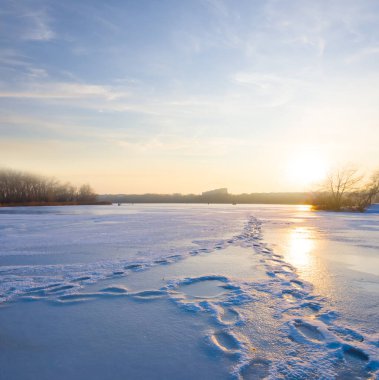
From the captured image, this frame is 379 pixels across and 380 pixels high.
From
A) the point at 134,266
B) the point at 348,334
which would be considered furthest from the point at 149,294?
the point at 348,334

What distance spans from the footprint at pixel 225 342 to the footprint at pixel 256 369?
0.23 metres

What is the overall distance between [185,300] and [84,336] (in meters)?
1.42

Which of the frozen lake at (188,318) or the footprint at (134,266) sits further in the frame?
the footprint at (134,266)

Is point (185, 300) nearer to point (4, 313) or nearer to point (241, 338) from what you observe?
point (241, 338)

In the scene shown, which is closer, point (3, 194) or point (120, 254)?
point (120, 254)

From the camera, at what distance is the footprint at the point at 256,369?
6.91 feet

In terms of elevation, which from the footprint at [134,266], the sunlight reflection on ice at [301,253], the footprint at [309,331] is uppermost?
the footprint at [134,266]

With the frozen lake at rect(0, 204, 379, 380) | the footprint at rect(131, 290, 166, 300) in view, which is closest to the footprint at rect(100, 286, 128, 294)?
the frozen lake at rect(0, 204, 379, 380)

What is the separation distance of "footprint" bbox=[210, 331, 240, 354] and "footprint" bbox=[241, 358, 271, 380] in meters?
0.23

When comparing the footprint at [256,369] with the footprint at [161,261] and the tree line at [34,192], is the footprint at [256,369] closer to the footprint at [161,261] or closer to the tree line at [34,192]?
the footprint at [161,261]

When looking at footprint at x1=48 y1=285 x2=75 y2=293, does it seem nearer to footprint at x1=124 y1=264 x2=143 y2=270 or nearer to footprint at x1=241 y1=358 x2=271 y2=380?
footprint at x1=124 y1=264 x2=143 y2=270

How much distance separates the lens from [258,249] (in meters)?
7.78

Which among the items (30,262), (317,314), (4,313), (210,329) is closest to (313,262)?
(317,314)

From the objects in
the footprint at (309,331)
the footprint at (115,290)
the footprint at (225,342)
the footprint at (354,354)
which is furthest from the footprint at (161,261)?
the footprint at (354,354)
